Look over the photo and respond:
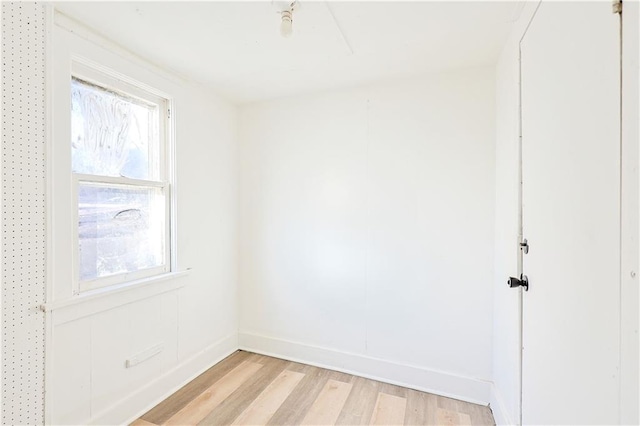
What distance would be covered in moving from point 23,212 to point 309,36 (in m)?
1.73

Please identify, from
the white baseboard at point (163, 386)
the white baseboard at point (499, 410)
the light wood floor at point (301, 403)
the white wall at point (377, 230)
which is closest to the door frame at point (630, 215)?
the white baseboard at point (499, 410)

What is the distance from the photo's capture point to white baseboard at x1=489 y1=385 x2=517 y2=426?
1656 mm

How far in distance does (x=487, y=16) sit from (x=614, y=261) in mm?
1393

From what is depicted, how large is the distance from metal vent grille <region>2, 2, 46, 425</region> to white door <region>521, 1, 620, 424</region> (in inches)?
88.6

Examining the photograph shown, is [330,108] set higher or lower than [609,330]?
higher

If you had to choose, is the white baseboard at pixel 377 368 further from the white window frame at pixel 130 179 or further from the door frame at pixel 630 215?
the door frame at pixel 630 215

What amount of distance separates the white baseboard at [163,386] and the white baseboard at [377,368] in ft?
0.90

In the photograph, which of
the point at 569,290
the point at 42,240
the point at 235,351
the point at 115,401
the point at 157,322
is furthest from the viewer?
the point at 235,351

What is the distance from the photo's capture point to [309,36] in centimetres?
173

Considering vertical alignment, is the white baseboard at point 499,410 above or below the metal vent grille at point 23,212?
below

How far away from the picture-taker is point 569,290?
98 cm

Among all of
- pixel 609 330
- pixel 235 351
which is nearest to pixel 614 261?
pixel 609 330

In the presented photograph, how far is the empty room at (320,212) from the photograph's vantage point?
0.94m

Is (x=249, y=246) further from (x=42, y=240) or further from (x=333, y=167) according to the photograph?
(x=42, y=240)
